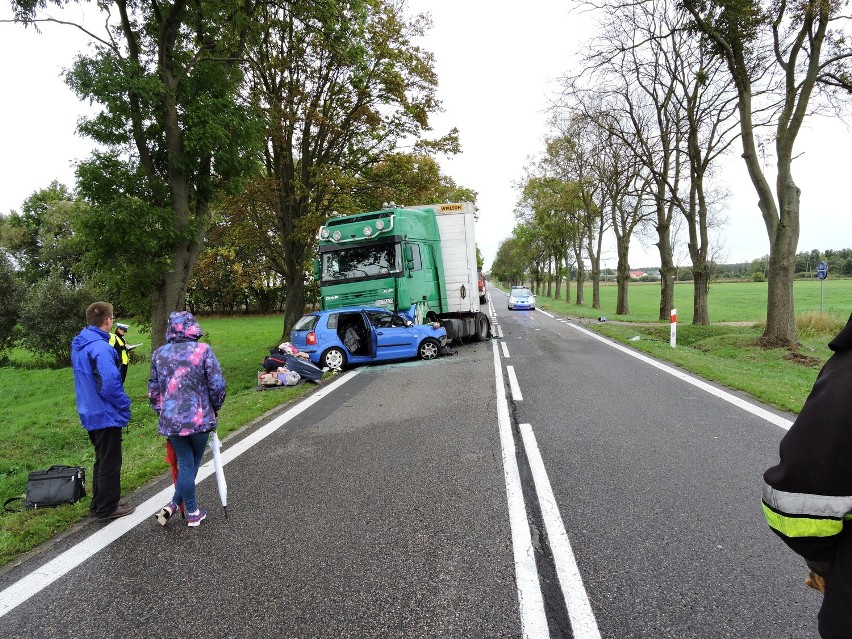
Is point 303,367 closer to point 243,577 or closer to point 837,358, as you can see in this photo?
point 243,577

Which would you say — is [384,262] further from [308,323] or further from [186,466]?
[186,466]

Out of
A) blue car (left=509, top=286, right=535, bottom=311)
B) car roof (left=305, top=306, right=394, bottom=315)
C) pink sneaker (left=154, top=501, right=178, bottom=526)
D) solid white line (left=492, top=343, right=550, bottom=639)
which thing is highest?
car roof (left=305, top=306, right=394, bottom=315)

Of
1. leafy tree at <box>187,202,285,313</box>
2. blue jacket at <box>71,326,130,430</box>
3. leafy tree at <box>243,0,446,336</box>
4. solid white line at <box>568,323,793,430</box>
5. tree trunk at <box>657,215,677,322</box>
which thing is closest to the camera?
blue jacket at <box>71,326,130,430</box>

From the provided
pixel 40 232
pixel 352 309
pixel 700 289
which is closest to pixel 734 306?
pixel 700 289

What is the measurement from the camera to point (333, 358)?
11.7m

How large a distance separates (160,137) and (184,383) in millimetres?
9085

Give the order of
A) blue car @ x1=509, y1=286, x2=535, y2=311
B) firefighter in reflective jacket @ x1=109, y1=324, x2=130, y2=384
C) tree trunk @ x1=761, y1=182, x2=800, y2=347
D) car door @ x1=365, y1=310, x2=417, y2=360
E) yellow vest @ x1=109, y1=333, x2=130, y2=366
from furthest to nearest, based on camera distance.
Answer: blue car @ x1=509, y1=286, x2=535, y2=311 < tree trunk @ x1=761, y1=182, x2=800, y2=347 < car door @ x1=365, y1=310, x2=417, y2=360 < yellow vest @ x1=109, y1=333, x2=130, y2=366 < firefighter in reflective jacket @ x1=109, y1=324, x2=130, y2=384

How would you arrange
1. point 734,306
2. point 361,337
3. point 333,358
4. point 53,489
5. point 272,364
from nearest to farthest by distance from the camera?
point 53,489 < point 272,364 < point 333,358 < point 361,337 < point 734,306

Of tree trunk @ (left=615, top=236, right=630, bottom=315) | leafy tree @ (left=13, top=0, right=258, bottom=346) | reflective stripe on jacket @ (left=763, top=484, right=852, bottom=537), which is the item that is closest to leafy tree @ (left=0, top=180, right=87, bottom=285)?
leafy tree @ (left=13, top=0, right=258, bottom=346)

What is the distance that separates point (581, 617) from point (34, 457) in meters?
8.32

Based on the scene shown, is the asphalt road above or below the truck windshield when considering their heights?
below

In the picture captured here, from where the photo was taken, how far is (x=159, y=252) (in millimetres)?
10477

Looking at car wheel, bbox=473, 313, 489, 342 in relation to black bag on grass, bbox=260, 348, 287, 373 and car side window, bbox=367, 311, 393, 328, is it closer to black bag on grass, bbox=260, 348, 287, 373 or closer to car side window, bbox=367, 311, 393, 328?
car side window, bbox=367, 311, 393, 328

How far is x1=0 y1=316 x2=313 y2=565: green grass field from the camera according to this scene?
4.11 m
